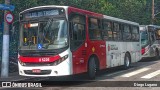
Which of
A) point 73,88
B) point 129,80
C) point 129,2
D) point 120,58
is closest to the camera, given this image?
point 73,88

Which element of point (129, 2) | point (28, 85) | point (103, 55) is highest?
point (129, 2)

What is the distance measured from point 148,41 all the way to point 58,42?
15.8m

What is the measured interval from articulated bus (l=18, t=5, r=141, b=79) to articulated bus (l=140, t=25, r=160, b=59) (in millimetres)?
11725

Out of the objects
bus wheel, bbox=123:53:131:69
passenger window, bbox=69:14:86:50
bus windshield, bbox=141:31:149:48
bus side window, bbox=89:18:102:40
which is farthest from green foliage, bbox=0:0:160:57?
bus wheel, bbox=123:53:131:69

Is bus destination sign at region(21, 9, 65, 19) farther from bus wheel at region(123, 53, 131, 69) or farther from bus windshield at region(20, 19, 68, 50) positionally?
bus wheel at region(123, 53, 131, 69)

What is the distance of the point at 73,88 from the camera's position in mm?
11969

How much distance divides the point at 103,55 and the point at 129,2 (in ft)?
69.9

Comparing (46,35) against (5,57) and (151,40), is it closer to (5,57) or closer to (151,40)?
(5,57)

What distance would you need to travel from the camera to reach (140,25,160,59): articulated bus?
2634 centimetres

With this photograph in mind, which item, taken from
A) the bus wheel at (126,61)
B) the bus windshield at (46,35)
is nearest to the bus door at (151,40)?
the bus wheel at (126,61)

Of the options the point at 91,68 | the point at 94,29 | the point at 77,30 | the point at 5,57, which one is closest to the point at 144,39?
the point at 94,29

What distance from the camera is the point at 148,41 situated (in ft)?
88.0

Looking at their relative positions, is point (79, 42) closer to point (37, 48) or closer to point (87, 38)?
point (87, 38)

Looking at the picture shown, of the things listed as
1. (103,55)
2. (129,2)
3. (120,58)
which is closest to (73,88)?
(103,55)
